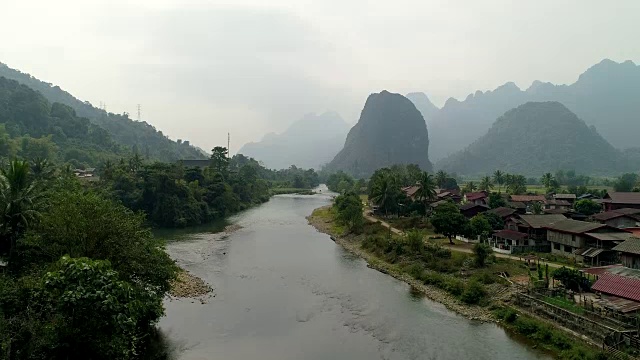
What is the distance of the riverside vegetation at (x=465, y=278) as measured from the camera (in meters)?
20.3

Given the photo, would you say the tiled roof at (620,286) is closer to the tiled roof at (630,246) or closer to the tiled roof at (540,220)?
the tiled roof at (630,246)

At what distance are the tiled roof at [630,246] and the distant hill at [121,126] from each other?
142 meters

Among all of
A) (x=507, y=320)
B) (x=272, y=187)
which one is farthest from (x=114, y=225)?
(x=272, y=187)

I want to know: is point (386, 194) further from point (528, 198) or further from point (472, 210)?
point (528, 198)

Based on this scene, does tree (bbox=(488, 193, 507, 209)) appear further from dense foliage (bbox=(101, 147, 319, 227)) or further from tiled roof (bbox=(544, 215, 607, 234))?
dense foliage (bbox=(101, 147, 319, 227))

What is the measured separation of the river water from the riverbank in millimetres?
692

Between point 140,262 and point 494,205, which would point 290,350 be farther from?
point 494,205

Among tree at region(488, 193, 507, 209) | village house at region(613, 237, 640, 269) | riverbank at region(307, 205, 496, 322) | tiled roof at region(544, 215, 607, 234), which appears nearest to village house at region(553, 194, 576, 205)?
tree at region(488, 193, 507, 209)

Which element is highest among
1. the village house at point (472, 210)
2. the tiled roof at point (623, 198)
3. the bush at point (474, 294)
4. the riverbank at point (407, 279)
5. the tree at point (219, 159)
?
the tree at point (219, 159)

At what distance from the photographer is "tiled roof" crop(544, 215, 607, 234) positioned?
32594 mm

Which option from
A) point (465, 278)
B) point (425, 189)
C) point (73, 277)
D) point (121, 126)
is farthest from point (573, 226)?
point (121, 126)

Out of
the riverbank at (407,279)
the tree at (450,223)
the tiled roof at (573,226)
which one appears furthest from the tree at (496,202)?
the riverbank at (407,279)

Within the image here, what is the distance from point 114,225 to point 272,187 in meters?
118

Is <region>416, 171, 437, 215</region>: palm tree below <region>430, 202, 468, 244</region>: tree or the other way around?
the other way around
